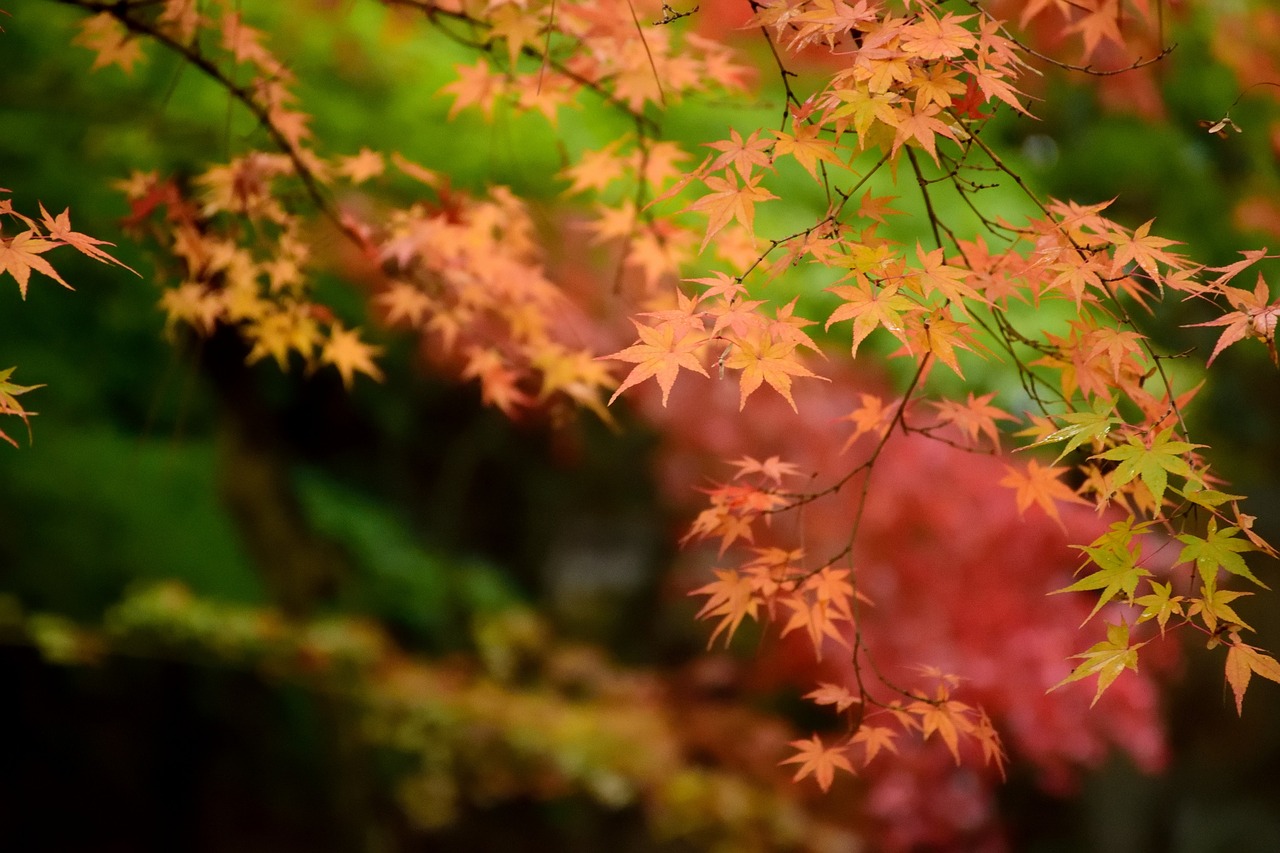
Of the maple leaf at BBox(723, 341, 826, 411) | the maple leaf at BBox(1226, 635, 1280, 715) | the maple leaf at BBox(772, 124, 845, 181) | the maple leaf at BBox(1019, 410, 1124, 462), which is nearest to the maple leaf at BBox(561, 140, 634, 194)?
the maple leaf at BBox(772, 124, 845, 181)

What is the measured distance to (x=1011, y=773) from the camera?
6.31m

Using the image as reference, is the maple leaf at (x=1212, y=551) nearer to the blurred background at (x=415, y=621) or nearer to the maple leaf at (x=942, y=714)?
the maple leaf at (x=942, y=714)

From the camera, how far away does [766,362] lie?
5.66ft

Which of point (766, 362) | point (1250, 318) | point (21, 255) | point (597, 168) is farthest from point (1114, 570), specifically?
point (21, 255)

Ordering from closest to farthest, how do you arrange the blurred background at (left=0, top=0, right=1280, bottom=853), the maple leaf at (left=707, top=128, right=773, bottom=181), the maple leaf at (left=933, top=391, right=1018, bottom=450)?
the maple leaf at (left=707, top=128, right=773, bottom=181), the maple leaf at (left=933, top=391, right=1018, bottom=450), the blurred background at (left=0, top=0, right=1280, bottom=853)

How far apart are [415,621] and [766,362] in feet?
17.7

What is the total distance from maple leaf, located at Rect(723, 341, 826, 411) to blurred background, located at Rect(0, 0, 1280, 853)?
2.75 metres

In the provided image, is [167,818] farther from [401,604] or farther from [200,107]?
[200,107]

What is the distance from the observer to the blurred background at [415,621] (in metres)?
5.00

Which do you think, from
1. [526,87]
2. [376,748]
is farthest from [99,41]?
[376,748]

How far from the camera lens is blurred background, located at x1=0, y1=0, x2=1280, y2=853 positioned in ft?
16.4

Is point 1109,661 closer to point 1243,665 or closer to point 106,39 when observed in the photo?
point 1243,665

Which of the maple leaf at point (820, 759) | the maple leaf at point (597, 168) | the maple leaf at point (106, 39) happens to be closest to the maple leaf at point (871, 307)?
the maple leaf at point (820, 759)

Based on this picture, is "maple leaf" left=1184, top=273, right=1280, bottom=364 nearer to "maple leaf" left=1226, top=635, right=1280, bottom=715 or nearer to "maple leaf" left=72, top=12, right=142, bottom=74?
"maple leaf" left=1226, top=635, right=1280, bottom=715
